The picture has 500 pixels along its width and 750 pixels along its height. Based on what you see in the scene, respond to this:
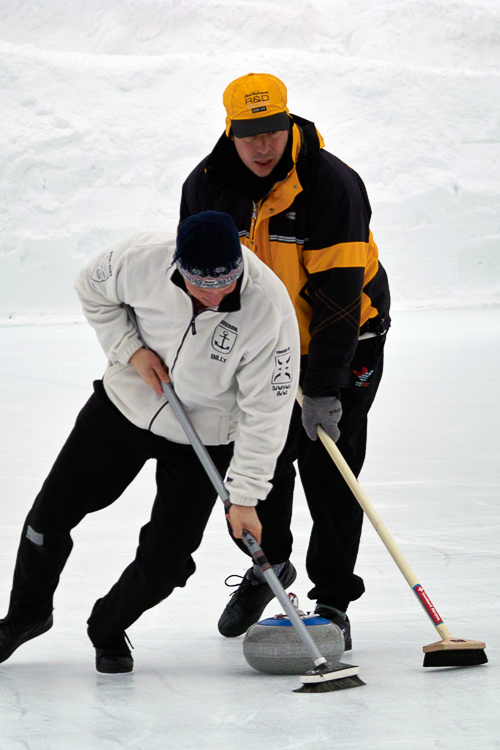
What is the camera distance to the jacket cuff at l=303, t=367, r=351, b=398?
2289 mm

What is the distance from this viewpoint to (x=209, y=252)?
1762mm

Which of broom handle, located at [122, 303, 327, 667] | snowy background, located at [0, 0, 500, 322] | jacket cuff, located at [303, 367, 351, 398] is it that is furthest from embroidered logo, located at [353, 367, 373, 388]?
snowy background, located at [0, 0, 500, 322]

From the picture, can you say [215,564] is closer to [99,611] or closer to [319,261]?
[99,611]

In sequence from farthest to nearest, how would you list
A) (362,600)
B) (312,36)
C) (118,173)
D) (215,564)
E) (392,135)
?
(312,36) → (392,135) → (118,173) → (215,564) → (362,600)

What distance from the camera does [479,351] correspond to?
9805 millimetres

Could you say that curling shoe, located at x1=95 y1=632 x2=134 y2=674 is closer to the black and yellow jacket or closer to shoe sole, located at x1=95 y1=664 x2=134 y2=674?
shoe sole, located at x1=95 y1=664 x2=134 y2=674

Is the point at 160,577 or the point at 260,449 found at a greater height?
the point at 260,449

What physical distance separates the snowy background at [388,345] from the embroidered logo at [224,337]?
2.47 ft

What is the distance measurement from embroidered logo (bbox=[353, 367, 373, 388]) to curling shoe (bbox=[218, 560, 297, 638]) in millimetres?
596

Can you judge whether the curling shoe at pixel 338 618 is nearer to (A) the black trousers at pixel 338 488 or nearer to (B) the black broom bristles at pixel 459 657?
(A) the black trousers at pixel 338 488

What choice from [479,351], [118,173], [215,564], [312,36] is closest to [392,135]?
[118,173]

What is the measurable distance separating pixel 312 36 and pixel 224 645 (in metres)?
31.6

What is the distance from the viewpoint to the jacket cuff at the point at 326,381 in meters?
2.29

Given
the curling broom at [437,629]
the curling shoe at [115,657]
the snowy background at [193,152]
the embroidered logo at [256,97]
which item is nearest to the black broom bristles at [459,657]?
the curling broom at [437,629]
